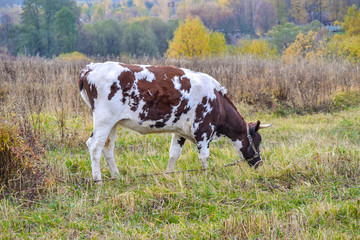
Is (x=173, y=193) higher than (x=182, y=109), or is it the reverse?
(x=182, y=109)

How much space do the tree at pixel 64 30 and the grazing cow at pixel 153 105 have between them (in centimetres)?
5290

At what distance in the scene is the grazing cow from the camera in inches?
191

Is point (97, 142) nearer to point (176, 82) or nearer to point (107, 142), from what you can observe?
point (107, 142)

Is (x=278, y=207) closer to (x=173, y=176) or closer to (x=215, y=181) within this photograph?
(x=215, y=181)

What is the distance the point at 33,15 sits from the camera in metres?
57.9

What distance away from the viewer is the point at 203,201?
446cm

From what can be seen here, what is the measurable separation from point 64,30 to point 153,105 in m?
55.2

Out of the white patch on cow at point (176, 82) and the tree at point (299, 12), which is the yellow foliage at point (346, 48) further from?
the tree at point (299, 12)

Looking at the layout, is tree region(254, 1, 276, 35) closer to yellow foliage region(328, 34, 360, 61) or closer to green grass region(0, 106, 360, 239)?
yellow foliage region(328, 34, 360, 61)

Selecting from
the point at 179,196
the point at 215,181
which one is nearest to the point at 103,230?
the point at 179,196

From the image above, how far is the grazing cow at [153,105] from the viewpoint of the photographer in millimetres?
4848

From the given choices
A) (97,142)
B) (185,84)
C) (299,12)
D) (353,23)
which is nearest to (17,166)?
(97,142)

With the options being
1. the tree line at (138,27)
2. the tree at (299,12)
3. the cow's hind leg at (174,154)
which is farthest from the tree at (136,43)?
the cow's hind leg at (174,154)

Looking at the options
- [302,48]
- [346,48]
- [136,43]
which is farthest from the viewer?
[136,43]
